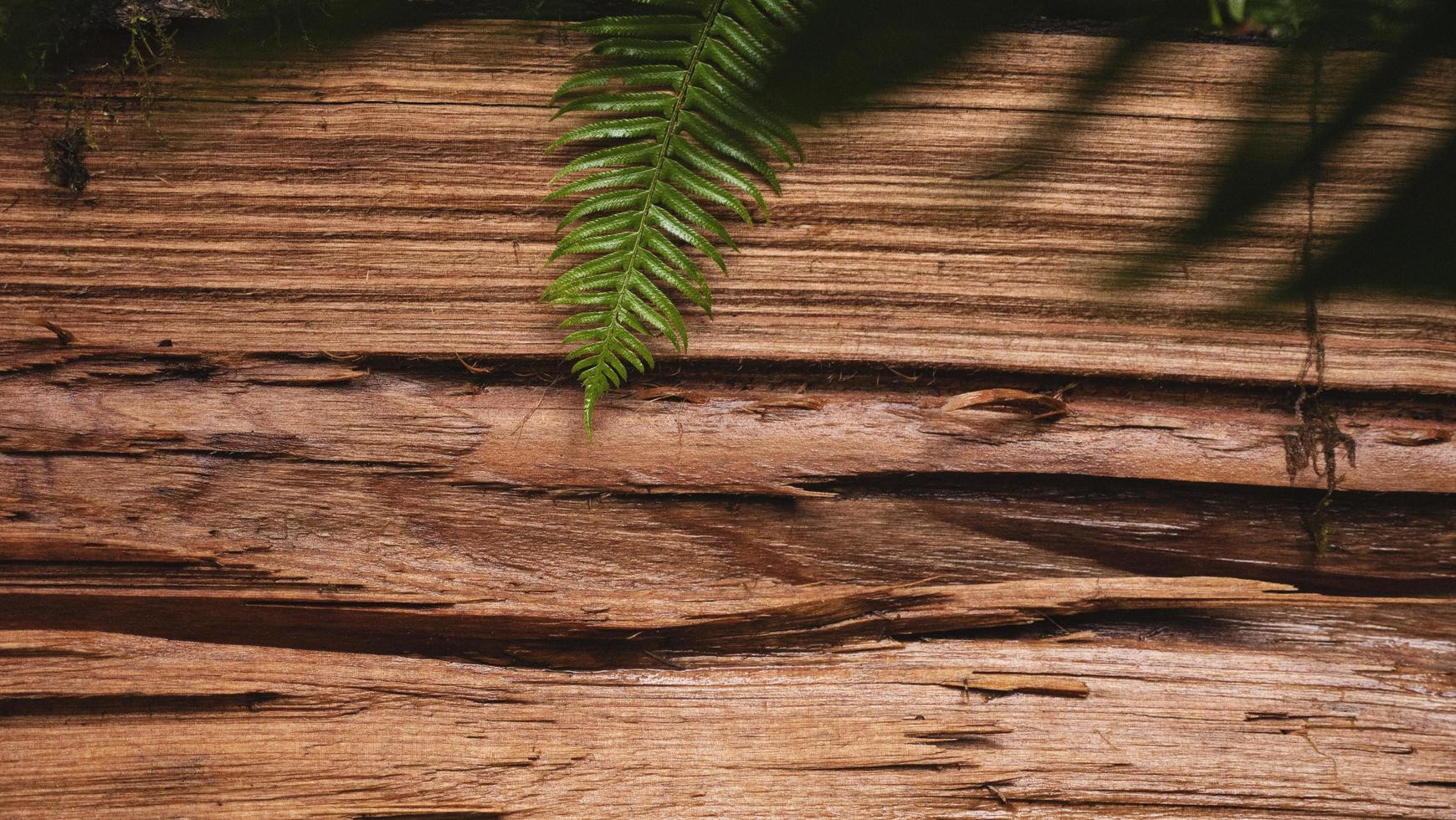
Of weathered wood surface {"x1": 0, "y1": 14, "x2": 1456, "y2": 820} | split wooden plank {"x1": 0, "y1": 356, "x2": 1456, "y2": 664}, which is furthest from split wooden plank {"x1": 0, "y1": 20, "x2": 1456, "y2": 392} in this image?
split wooden plank {"x1": 0, "y1": 356, "x2": 1456, "y2": 664}

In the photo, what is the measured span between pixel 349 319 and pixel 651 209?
0.77 m

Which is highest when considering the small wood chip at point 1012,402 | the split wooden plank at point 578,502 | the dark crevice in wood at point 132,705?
the small wood chip at point 1012,402

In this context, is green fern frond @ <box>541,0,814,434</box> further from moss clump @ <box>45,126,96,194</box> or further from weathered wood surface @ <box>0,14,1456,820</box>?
moss clump @ <box>45,126,96,194</box>

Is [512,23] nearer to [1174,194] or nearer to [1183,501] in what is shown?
[1174,194]

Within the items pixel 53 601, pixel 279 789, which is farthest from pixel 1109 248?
pixel 53 601

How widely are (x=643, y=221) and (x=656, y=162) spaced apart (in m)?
0.12

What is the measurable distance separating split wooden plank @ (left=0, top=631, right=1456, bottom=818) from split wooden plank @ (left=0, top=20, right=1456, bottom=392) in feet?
2.43

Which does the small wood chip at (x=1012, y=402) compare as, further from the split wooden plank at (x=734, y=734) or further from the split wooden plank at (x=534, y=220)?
the split wooden plank at (x=734, y=734)

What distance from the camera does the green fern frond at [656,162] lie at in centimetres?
157

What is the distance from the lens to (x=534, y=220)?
6.14 ft

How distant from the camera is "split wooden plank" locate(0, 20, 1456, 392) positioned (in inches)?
71.9

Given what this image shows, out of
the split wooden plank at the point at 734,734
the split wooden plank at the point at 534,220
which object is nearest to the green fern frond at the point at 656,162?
the split wooden plank at the point at 534,220

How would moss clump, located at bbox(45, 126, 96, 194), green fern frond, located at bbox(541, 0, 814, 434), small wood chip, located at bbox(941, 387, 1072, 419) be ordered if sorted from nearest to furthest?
green fern frond, located at bbox(541, 0, 814, 434)
moss clump, located at bbox(45, 126, 96, 194)
small wood chip, located at bbox(941, 387, 1072, 419)

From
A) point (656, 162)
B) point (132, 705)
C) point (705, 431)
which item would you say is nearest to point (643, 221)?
point (656, 162)
